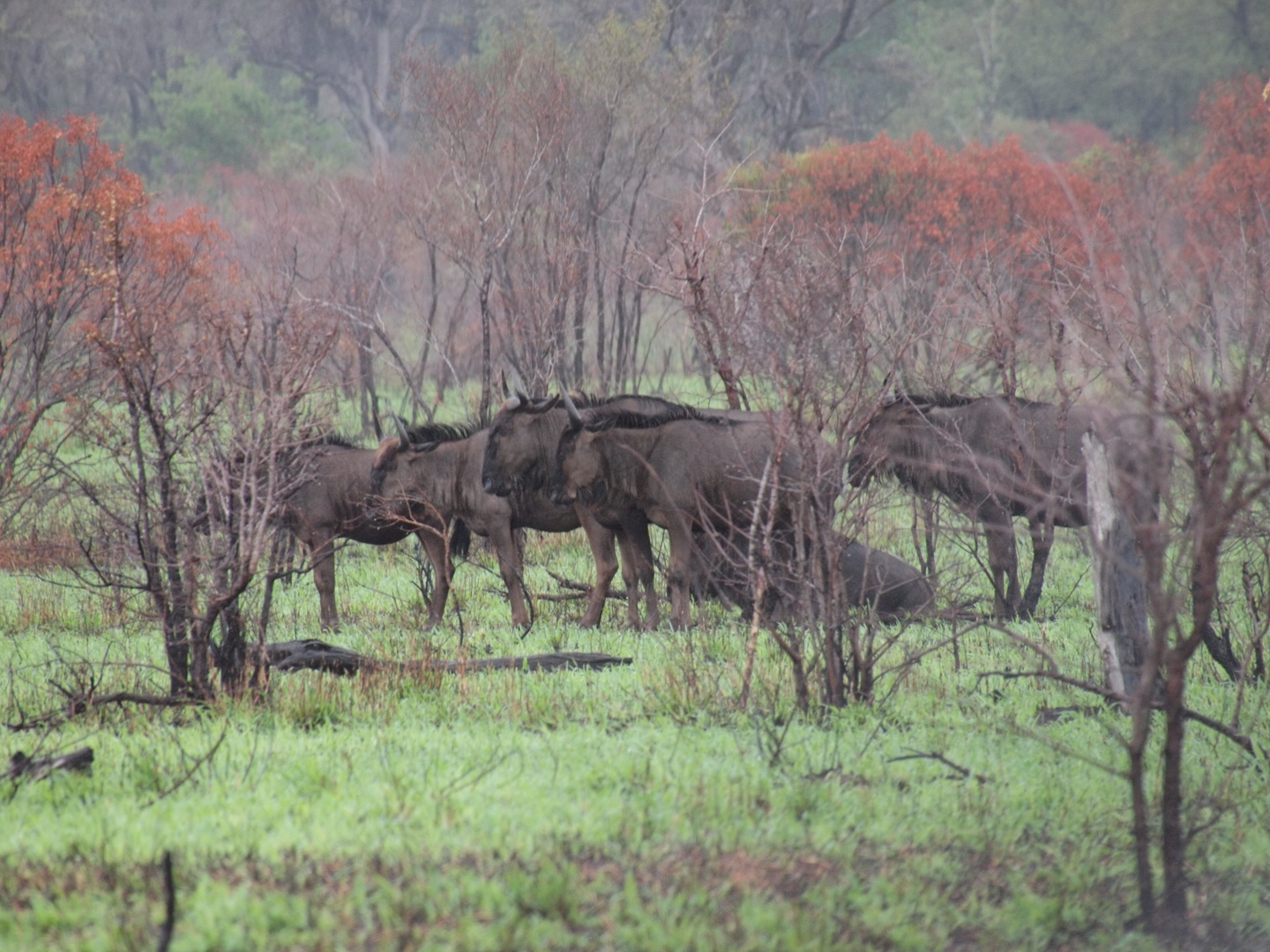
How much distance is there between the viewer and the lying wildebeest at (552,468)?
35.0 feet

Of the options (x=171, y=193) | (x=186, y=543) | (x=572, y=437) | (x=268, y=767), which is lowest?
(x=268, y=767)

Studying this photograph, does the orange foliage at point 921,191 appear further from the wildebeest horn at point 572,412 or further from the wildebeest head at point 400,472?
the wildebeest horn at point 572,412

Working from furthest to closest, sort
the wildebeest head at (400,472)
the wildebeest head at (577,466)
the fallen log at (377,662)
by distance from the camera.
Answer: the wildebeest head at (400,472)
the wildebeest head at (577,466)
the fallen log at (377,662)

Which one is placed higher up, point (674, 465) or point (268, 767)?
point (674, 465)

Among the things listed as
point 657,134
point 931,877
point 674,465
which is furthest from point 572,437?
point 657,134

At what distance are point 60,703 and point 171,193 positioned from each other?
3392 centimetres

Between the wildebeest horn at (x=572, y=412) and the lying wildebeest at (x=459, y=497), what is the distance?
0.77 meters

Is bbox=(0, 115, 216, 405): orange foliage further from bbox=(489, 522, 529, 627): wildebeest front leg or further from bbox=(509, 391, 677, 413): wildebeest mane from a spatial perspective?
bbox=(489, 522, 529, 627): wildebeest front leg

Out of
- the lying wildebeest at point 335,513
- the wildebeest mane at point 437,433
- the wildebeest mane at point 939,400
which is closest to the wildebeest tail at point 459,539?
→ the lying wildebeest at point 335,513

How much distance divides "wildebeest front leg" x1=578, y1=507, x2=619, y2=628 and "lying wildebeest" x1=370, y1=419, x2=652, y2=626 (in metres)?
0.01

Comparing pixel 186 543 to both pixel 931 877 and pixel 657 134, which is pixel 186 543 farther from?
pixel 657 134

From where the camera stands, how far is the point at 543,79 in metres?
20.2

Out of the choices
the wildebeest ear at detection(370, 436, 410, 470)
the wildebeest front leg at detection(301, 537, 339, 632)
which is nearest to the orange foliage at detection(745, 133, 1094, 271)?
the wildebeest ear at detection(370, 436, 410, 470)

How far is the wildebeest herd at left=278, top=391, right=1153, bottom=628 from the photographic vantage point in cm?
1034
